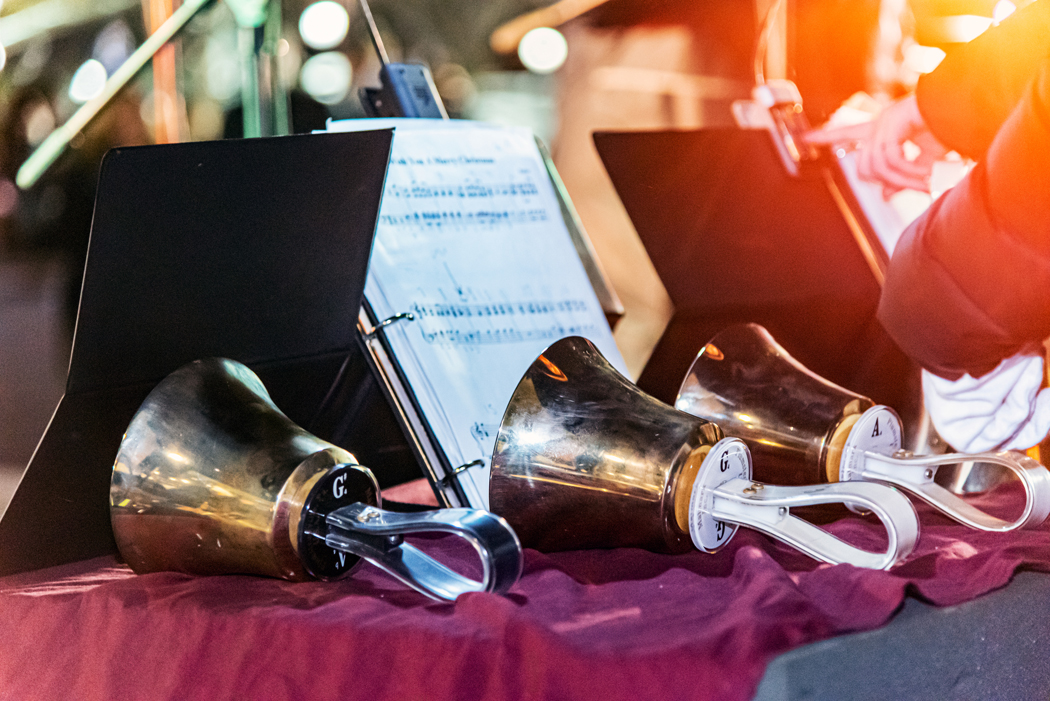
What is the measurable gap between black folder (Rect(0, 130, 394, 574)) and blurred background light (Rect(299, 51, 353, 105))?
4.91 feet

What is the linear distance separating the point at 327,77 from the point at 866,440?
1832mm

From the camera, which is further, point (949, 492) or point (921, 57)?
point (921, 57)

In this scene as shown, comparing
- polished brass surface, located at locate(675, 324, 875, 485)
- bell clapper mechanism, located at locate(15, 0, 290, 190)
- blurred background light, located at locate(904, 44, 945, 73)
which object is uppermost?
bell clapper mechanism, located at locate(15, 0, 290, 190)

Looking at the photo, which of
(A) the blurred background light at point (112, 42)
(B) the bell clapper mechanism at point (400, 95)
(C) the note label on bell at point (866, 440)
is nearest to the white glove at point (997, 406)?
(C) the note label on bell at point (866, 440)

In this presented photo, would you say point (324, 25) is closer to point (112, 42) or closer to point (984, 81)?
point (112, 42)

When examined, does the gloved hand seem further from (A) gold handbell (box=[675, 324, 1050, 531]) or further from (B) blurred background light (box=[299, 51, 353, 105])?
(B) blurred background light (box=[299, 51, 353, 105])

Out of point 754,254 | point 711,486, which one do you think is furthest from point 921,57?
point 711,486

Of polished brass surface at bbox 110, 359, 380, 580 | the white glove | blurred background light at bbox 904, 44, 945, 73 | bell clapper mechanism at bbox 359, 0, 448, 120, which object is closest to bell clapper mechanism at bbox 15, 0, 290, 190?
bell clapper mechanism at bbox 359, 0, 448, 120

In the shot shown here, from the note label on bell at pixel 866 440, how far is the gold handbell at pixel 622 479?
81mm

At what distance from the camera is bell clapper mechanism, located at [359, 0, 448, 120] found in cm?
117

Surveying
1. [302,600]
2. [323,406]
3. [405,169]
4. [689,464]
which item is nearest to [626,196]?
[405,169]

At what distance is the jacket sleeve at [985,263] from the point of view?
2.32ft

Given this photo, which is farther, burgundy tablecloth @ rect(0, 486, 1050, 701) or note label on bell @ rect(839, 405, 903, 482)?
note label on bell @ rect(839, 405, 903, 482)

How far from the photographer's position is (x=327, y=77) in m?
2.26
